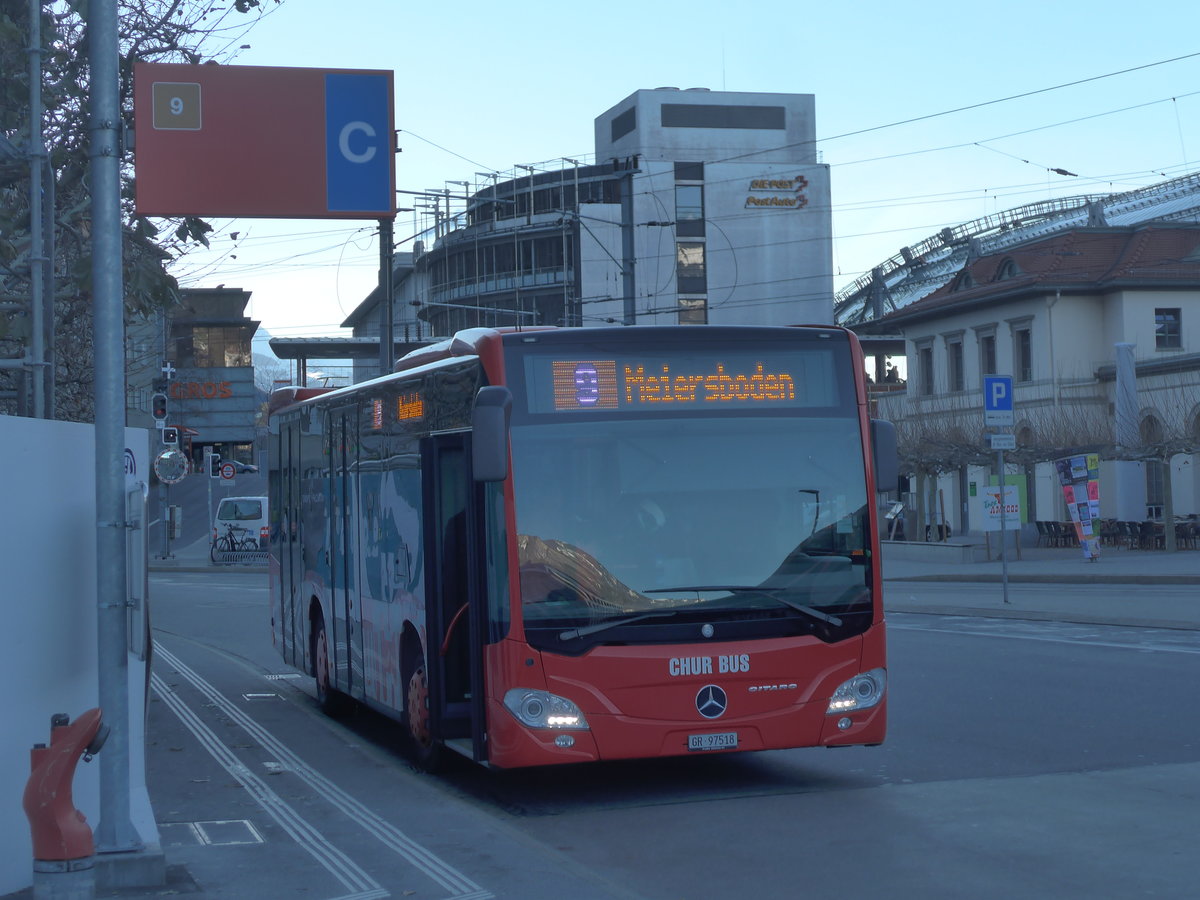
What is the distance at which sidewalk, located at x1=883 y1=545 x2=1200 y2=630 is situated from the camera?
22234mm

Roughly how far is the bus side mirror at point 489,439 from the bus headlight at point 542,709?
1.22 m

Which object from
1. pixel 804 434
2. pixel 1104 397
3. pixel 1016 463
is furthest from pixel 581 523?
pixel 1104 397

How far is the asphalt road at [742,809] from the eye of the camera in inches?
276

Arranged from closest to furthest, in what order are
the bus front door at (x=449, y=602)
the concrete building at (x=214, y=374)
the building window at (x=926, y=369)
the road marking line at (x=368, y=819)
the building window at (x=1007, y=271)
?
the road marking line at (x=368, y=819), the bus front door at (x=449, y=602), the building window at (x=1007, y=271), the building window at (x=926, y=369), the concrete building at (x=214, y=374)

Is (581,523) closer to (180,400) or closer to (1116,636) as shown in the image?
(1116,636)

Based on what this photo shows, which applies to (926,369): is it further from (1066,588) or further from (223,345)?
(223,345)

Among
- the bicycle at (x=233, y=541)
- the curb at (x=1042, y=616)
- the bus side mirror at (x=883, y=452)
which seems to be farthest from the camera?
the bicycle at (x=233, y=541)

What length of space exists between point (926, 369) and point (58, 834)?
60.6 metres

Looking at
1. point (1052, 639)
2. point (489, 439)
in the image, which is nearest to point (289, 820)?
point (489, 439)

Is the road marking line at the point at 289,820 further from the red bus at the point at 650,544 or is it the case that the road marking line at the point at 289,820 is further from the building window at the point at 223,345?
the building window at the point at 223,345

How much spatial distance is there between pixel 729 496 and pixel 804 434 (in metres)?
0.65

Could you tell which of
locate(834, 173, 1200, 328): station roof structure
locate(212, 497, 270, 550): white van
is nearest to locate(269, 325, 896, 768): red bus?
locate(212, 497, 270, 550): white van

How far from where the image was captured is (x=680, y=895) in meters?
6.86

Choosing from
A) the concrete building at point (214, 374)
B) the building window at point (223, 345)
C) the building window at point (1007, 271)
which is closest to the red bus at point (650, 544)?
the concrete building at point (214, 374)
